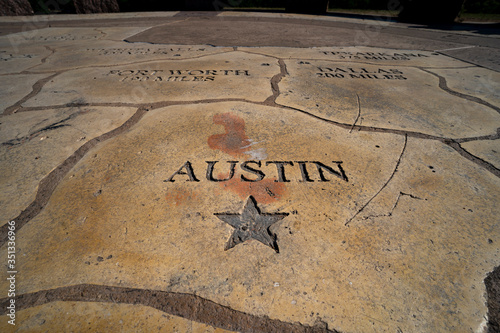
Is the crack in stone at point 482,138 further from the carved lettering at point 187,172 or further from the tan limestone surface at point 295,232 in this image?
the carved lettering at point 187,172

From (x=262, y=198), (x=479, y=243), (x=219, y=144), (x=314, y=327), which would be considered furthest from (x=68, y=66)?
(x=479, y=243)

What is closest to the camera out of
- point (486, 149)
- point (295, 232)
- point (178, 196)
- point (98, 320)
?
point (98, 320)

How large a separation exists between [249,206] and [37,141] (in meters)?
1.03

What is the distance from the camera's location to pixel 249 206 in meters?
0.88

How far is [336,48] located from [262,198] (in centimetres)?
262

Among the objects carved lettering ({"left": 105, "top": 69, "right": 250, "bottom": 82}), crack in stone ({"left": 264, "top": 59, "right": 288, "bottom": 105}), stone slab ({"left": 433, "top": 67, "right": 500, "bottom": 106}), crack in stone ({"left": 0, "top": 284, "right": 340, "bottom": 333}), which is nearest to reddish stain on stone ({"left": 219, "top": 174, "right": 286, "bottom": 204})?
crack in stone ({"left": 0, "top": 284, "right": 340, "bottom": 333})

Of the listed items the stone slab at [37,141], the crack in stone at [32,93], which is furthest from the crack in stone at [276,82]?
the crack in stone at [32,93]

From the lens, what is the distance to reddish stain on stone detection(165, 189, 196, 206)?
35.4 inches

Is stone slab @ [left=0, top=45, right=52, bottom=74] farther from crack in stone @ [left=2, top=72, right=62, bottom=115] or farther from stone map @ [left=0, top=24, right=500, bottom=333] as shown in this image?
stone map @ [left=0, top=24, right=500, bottom=333]

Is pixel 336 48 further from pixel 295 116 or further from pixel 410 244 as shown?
pixel 410 244

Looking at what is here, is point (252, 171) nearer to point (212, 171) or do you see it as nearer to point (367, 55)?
point (212, 171)

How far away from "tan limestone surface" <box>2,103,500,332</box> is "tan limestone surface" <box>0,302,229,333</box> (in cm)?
6

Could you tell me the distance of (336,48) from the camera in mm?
2916

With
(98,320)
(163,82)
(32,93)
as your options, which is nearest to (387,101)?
(163,82)
